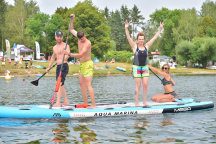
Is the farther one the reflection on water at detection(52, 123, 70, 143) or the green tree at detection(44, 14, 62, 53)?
the green tree at detection(44, 14, 62, 53)

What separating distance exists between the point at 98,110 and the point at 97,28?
47.0m

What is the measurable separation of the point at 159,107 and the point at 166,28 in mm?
70370

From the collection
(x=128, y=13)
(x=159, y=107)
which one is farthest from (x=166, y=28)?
(x=159, y=107)

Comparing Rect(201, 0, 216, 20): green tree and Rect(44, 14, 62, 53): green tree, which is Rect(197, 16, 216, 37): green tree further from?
Rect(44, 14, 62, 53): green tree

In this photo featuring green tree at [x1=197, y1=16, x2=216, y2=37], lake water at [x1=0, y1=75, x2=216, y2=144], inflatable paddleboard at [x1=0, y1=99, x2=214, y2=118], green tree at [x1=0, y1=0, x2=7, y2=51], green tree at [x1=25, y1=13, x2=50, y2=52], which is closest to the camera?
lake water at [x1=0, y1=75, x2=216, y2=144]

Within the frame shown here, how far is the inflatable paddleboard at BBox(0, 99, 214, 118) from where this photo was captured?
972cm

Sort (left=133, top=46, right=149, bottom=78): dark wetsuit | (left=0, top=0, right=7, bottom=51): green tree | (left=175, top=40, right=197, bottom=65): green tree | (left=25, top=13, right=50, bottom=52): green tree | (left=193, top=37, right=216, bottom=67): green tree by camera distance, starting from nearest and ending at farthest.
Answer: (left=133, top=46, right=149, bottom=78): dark wetsuit, (left=193, top=37, right=216, bottom=67): green tree, (left=175, top=40, right=197, bottom=65): green tree, (left=25, top=13, right=50, bottom=52): green tree, (left=0, top=0, right=7, bottom=51): green tree

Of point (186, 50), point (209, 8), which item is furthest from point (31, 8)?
point (209, 8)

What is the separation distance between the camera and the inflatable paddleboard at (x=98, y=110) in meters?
9.72

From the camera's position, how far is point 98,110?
399 inches

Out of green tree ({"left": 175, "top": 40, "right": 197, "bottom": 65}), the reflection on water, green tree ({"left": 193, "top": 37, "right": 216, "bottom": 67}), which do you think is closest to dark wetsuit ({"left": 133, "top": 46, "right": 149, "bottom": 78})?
the reflection on water

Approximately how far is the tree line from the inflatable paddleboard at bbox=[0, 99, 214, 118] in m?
44.0

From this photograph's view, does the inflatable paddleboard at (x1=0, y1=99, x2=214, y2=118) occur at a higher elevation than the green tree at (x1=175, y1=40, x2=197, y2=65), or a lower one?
lower

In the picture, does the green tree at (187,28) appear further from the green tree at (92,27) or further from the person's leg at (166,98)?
the person's leg at (166,98)
